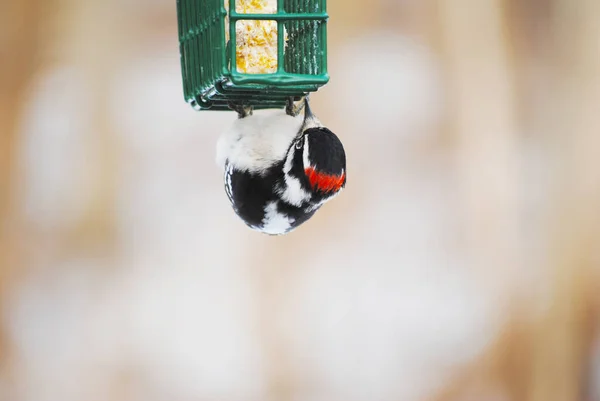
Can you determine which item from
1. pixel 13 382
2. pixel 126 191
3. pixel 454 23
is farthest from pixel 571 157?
pixel 13 382

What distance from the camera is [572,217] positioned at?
12.7 ft

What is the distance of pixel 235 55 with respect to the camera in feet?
5.66

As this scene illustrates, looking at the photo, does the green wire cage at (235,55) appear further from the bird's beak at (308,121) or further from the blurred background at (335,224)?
the blurred background at (335,224)

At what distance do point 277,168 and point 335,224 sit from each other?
1.52 meters

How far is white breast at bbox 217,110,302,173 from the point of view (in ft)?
6.79

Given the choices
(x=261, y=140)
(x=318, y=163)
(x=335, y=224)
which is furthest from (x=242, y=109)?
(x=335, y=224)

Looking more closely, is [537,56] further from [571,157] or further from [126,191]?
[126,191]

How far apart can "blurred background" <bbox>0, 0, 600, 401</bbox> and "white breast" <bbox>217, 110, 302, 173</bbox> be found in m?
1.31

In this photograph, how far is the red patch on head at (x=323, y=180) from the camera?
6.37 feet

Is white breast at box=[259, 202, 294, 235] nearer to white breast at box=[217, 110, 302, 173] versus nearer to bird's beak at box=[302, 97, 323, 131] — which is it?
white breast at box=[217, 110, 302, 173]

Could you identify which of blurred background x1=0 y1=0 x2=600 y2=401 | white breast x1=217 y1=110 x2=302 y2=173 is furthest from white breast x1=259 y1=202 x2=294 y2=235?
blurred background x1=0 y1=0 x2=600 y2=401

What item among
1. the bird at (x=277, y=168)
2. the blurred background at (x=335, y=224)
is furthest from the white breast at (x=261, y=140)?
the blurred background at (x=335, y=224)

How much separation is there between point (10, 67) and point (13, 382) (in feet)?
4.39

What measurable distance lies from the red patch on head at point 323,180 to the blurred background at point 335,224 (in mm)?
1502
